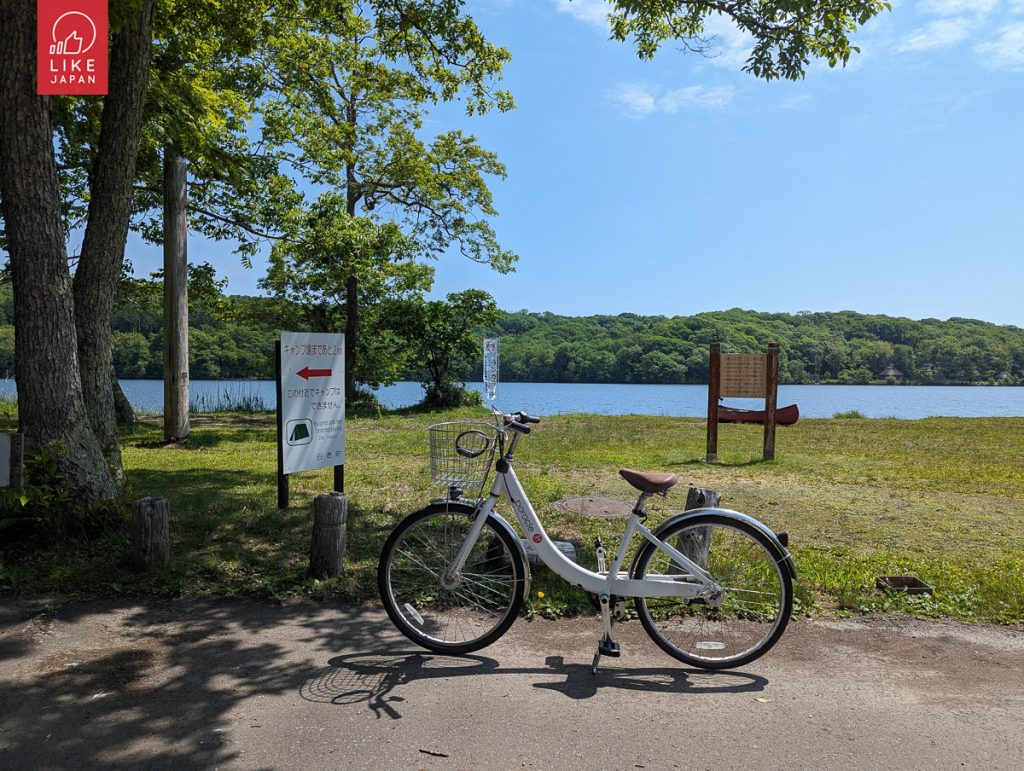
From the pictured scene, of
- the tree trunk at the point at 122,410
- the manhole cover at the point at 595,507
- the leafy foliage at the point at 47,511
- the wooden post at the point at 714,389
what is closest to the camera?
the leafy foliage at the point at 47,511

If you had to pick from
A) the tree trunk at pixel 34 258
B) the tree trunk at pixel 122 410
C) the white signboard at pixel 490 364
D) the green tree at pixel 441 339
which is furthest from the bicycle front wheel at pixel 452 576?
the green tree at pixel 441 339

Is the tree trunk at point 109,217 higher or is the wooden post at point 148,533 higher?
the tree trunk at point 109,217

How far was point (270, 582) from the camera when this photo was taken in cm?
436

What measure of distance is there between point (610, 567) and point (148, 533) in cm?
301

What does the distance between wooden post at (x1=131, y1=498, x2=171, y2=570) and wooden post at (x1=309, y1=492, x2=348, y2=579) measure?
1.01 metres

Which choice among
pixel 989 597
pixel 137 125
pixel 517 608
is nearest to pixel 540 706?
pixel 517 608

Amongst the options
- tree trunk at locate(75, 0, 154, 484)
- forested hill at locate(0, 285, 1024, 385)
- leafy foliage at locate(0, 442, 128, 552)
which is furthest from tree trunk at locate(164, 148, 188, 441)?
forested hill at locate(0, 285, 1024, 385)

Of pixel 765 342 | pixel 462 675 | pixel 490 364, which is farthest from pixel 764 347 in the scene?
pixel 462 675

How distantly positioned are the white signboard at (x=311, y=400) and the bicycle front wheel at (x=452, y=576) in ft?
7.55

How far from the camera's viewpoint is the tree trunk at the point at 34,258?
4.80 metres

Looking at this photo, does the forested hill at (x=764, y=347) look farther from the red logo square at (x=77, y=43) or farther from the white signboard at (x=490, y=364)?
the red logo square at (x=77, y=43)

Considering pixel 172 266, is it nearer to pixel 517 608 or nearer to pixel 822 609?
pixel 517 608

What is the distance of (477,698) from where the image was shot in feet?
9.62

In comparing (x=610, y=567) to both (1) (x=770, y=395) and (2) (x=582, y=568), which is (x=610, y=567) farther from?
(1) (x=770, y=395)
